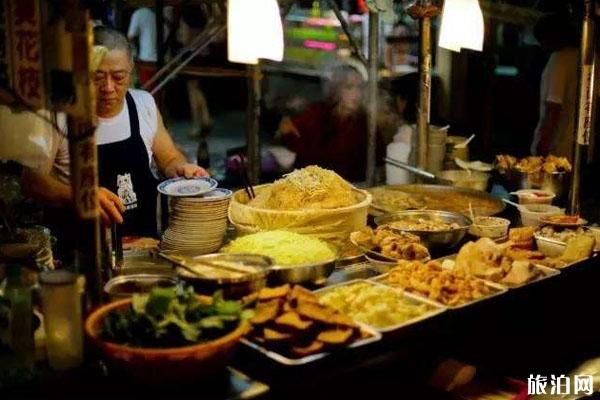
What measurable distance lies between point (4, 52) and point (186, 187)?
105 cm

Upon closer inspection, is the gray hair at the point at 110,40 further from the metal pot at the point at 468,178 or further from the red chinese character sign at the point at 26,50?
the metal pot at the point at 468,178

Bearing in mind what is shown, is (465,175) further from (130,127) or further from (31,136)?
(31,136)

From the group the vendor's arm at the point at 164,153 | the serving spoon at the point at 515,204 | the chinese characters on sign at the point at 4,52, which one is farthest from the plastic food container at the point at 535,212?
the chinese characters on sign at the point at 4,52

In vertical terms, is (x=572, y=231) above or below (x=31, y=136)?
below

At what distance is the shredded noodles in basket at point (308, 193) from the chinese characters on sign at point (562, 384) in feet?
4.33

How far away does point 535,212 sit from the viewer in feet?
13.6

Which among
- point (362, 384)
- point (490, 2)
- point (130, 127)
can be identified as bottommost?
point (362, 384)

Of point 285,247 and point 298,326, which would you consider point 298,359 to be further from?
point 285,247

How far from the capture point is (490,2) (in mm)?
9008

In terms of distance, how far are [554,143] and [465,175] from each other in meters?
1.87

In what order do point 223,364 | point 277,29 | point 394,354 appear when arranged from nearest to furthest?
1. point 223,364
2. point 394,354
3. point 277,29

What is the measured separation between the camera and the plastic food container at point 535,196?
4.41m

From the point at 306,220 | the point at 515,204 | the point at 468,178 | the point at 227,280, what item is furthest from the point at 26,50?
the point at 468,178

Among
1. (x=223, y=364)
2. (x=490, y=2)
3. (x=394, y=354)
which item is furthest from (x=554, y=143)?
(x=223, y=364)
